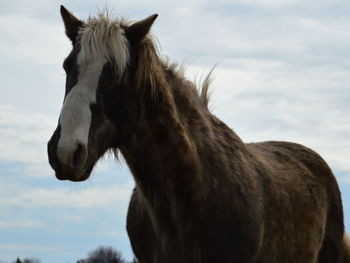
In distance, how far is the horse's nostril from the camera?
→ 6.50 m

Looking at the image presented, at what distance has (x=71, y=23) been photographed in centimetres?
759

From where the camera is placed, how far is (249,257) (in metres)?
7.48

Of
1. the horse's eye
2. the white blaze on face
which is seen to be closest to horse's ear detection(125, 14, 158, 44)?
the white blaze on face

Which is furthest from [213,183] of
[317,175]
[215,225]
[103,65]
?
[317,175]

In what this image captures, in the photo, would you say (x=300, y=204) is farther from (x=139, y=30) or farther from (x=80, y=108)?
(x=80, y=108)

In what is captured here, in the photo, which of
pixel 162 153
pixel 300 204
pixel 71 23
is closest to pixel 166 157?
pixel 162 153

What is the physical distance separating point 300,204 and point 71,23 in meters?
3.06

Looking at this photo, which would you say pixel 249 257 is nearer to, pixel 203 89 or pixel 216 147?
pixel 216 147

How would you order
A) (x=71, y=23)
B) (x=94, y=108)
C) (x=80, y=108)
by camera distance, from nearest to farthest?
(x=80, y=108) → (x=94, y=108) → (x=71, y=23)

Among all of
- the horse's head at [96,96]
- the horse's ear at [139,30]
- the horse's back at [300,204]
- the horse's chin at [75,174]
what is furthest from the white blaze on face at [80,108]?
the horse's back at [300,204]

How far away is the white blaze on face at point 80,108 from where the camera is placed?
6.43 meters

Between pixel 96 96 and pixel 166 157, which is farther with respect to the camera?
pixel 166 157

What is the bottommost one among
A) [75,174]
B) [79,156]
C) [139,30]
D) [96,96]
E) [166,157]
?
[75,174]

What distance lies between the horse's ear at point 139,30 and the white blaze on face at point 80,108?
0.44 metres
